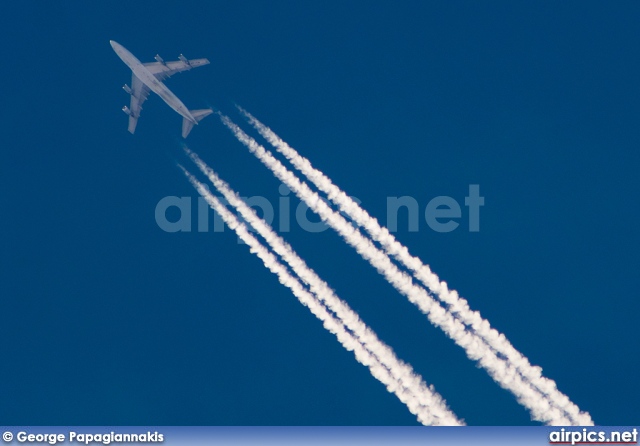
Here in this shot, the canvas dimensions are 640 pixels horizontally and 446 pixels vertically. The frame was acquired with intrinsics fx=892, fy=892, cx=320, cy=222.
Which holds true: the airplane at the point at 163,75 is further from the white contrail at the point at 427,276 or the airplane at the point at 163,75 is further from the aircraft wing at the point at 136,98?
the white contrail at the point at 427,276

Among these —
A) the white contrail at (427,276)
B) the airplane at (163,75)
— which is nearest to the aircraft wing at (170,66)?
the airplane at (163,75)

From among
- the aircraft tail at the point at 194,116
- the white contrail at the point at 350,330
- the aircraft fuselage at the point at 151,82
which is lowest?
the white contrail at the point at 350,330

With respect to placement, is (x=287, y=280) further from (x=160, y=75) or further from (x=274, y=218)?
(x=160, y=75)

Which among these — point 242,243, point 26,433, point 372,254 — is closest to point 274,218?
point 242,243

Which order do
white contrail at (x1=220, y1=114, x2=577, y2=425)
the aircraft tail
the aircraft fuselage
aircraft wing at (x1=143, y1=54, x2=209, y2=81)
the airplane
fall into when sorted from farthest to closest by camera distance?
1. the aircraft tail
2. aircraft wing at (x1=143, y1=54, x2=209, y2=81)
3. the airplane
4. the aircraft fuselage
5. white contrail at (x1=220, y1=114, x2=577, y2=425)

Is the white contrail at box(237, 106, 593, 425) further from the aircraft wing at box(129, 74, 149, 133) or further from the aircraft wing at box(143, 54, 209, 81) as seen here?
the aircraft wing at box(129, 74, 149, 133)

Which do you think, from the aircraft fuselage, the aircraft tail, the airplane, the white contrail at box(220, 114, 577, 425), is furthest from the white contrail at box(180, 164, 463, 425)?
the aircraft fuselage
